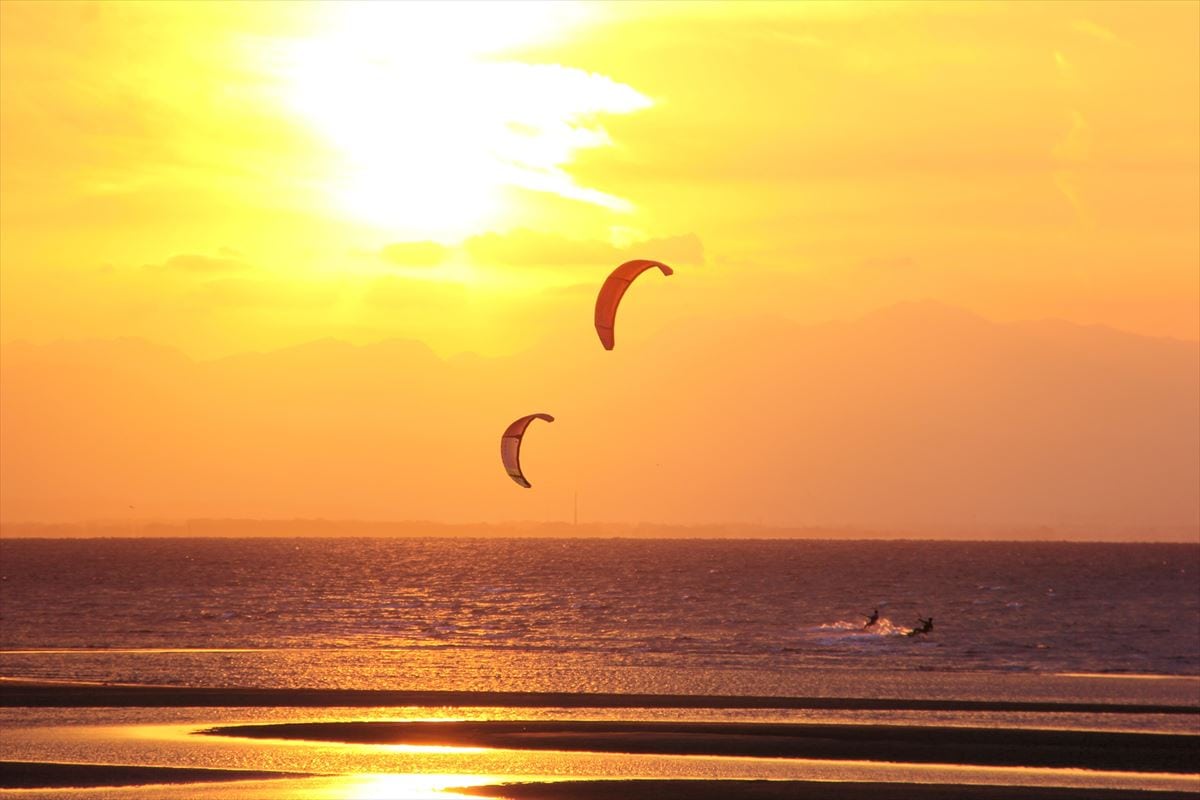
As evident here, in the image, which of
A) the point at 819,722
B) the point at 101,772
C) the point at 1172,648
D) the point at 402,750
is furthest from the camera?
the point at 1172,648

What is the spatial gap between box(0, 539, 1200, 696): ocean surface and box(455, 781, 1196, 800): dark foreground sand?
17.9 meters

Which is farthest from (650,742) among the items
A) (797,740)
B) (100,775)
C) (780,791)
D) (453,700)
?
(100,775)

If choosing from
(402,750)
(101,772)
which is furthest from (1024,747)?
(101,772)

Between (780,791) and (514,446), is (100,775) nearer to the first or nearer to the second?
(780,791)

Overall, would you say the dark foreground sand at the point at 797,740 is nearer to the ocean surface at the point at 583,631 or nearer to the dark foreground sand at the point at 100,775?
the dark foreground sand at the point at 100,775

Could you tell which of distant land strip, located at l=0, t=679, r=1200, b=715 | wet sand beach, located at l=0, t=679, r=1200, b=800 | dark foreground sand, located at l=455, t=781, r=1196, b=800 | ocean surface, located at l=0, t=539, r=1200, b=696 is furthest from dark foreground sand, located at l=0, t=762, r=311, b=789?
ocean surface, located at l=0, t=539, r=1200, b=696

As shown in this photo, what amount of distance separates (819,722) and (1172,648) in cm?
4002

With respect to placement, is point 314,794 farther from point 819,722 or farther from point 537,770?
point 819,722

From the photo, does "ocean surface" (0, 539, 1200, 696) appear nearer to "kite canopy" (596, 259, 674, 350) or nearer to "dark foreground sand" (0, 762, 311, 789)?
"kite canopy" (596, 259, 674, 350)

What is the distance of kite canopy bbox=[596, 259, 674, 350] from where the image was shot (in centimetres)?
3838

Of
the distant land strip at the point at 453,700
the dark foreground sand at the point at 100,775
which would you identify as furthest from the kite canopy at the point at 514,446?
the dark foreground sand at the point at 100,775

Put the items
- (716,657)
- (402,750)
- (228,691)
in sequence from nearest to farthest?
(402,750) → (228,691) → (716,657)

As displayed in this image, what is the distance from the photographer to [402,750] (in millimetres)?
33344

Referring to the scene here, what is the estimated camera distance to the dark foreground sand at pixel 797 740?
3288cm
